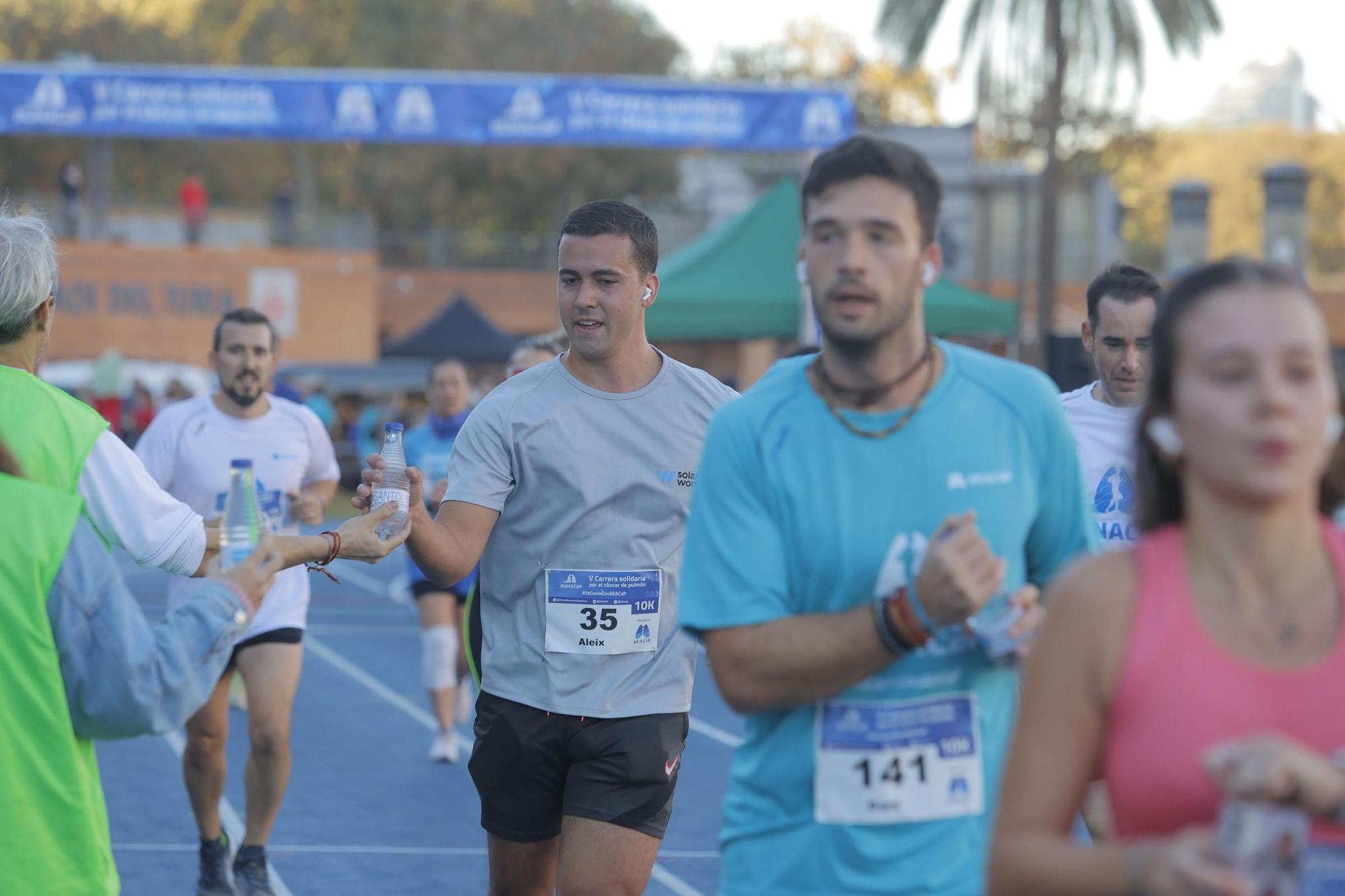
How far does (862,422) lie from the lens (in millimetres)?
3111

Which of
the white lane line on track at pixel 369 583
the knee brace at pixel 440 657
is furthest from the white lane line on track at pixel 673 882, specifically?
the white lane line on track at pixel 369 583

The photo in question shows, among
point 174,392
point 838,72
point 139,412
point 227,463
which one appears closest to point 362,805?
point 227,463

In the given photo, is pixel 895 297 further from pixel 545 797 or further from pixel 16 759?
pixel 545 797

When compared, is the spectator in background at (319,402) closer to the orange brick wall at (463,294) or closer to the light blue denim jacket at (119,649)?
the orange brick wall at (463,294)

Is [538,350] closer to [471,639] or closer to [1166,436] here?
[471,639]

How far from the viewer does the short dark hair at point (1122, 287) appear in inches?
230

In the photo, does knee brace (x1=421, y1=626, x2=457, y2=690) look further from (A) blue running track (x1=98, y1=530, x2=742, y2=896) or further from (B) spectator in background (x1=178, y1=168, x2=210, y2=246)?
(B) spectator in background (x1=178, y1=168, x2=210, y2=246)

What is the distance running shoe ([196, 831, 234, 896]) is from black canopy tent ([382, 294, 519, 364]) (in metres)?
21.0

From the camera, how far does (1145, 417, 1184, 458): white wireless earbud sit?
2365 millimetres

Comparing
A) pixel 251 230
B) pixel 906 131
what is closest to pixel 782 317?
pixel 906 131

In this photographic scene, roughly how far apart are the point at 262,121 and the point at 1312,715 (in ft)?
69.1

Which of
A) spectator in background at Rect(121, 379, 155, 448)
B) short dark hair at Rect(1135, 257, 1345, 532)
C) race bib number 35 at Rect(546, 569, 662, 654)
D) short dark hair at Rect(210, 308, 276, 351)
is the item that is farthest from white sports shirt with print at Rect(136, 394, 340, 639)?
spectator in background at Rect(121, 379, 155, 448)

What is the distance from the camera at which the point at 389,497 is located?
4707 millimetres

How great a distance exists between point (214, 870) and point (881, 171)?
17.1ft
